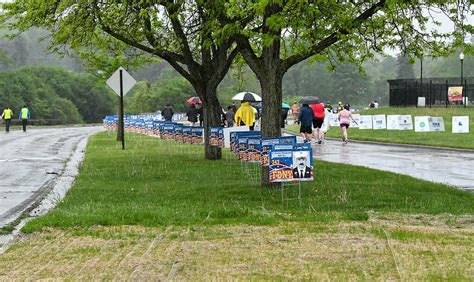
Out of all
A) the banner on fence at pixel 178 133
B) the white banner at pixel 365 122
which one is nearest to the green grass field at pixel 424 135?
the white banner at pixel 365 122

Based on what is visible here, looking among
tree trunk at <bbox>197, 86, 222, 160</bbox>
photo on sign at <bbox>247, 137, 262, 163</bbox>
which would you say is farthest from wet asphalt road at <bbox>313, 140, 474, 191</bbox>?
photo on sign at <bbox>247, 137, 262, 163</bbox>

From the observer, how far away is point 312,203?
1268 centimetres

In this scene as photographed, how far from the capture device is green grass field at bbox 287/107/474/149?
100 feet

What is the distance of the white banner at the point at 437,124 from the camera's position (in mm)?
35219

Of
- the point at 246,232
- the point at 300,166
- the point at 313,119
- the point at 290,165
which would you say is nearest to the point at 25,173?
the point at 290,165

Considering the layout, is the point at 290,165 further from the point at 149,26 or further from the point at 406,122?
the point at 406,122

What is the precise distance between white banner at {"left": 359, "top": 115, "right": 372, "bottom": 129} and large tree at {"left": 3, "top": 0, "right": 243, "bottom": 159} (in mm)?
18162

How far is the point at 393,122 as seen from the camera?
38250 millimetres

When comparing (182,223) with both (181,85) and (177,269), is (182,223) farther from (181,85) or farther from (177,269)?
(181,85)

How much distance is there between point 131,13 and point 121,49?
6.79 meters

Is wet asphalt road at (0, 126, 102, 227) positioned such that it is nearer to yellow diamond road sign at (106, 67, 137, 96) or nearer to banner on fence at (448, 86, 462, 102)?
yellow diamond road sign at (106, 67, 137, 96)

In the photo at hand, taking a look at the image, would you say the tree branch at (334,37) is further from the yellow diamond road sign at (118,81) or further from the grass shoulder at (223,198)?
the yellow diamond road sign at (118,81)

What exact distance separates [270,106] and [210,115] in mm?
7348

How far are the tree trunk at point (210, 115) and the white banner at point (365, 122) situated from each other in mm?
19175
